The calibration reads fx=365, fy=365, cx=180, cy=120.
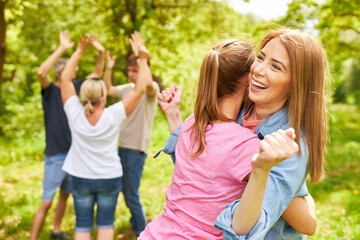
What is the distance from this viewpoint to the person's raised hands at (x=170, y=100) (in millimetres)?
1883

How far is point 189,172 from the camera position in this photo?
1.49 metres

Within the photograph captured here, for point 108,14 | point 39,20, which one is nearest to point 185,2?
point 108,14

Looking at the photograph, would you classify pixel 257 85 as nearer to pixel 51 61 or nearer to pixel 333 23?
pixel 51 61

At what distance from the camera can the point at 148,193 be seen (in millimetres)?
5453

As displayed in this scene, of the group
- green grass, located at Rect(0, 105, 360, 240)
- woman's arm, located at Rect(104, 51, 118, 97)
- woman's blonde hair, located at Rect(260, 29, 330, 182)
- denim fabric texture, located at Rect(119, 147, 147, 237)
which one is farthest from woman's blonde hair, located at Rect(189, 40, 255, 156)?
woman's arm, located at Rect(104, 51, 118, 97)

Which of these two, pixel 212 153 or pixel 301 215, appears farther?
pixel 212 153

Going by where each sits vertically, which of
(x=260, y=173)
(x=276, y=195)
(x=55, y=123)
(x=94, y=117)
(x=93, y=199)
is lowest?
(x=93, y=199)

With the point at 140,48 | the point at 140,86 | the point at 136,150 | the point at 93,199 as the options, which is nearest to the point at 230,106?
the point at 140,86

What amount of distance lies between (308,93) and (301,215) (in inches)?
17.3

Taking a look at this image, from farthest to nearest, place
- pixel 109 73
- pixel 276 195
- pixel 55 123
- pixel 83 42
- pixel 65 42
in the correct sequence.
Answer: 1. pixel 109 73
2. pixel 55 123
3. pixel 65 42
4. pixel 83 42
5. pixel 276 195

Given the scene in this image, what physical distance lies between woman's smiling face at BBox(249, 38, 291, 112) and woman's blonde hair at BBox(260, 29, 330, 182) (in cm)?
3

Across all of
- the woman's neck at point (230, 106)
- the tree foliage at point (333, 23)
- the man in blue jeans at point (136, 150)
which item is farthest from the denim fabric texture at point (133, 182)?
the woman's neck at point (230, 106)

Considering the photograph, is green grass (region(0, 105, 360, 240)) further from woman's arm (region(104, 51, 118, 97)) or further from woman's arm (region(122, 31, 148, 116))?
woman's arm (region(104, 51, 118, 97))

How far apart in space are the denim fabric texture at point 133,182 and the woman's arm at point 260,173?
2.81 metres
